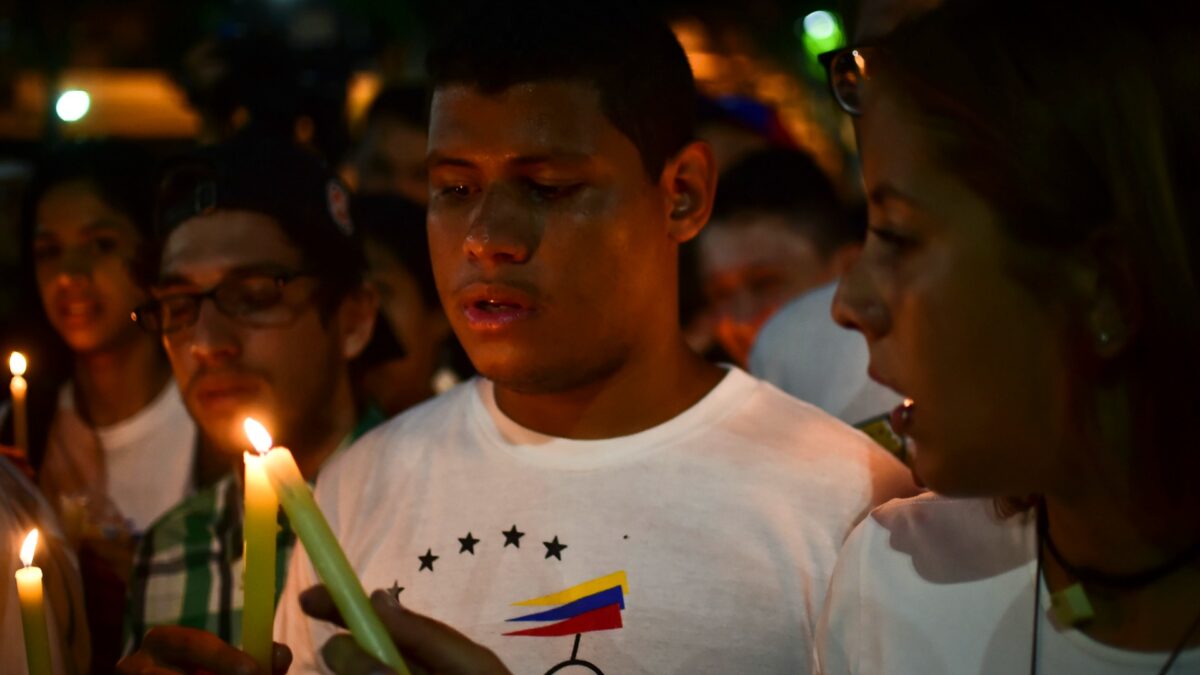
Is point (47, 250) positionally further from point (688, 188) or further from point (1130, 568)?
point (1130, 568)

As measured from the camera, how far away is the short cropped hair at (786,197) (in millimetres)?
5137

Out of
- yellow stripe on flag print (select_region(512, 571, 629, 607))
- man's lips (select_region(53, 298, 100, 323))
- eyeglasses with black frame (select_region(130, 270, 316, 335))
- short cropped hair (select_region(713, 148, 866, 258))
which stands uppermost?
short cropped hair (select_region(713, 148, 866, 258))

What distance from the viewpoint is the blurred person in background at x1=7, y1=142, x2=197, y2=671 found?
13.3ft

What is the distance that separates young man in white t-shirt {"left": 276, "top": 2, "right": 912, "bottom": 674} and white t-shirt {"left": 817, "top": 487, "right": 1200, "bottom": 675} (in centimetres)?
33

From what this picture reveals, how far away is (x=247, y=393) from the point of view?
3111 millimetres

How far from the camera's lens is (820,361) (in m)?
3.30

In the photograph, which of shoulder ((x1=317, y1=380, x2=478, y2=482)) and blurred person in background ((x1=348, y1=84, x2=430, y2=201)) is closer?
shoulder ((x1=317, y1=380, x2=478, y2=482))

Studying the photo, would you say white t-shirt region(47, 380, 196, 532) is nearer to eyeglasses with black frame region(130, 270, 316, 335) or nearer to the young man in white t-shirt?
eyeglasses with black frame region(130, 270, 316, 335)

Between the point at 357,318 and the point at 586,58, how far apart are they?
134 cm

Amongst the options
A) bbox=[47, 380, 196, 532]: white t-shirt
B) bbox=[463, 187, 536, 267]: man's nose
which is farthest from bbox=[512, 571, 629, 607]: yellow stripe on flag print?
bbox=[47, 380, 196, 532]: white t-shirt

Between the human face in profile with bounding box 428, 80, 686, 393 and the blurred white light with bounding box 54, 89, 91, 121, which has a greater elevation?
the blurred white light with bounding box 54, 89, 91, 121

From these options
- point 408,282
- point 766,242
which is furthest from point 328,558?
point 766,242

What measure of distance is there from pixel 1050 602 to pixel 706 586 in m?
0.69

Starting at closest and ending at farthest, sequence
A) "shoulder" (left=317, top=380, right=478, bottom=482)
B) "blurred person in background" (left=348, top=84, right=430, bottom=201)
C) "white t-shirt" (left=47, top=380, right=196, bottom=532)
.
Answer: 1. "shoulder" (left=317, top=380, right=478, bottom=482)
2. "white t-shirt" (left=47, top=380, right=196, bottom=532)
3. "blurred person in background" (left=348, top=84, right=430, bottom=201)
